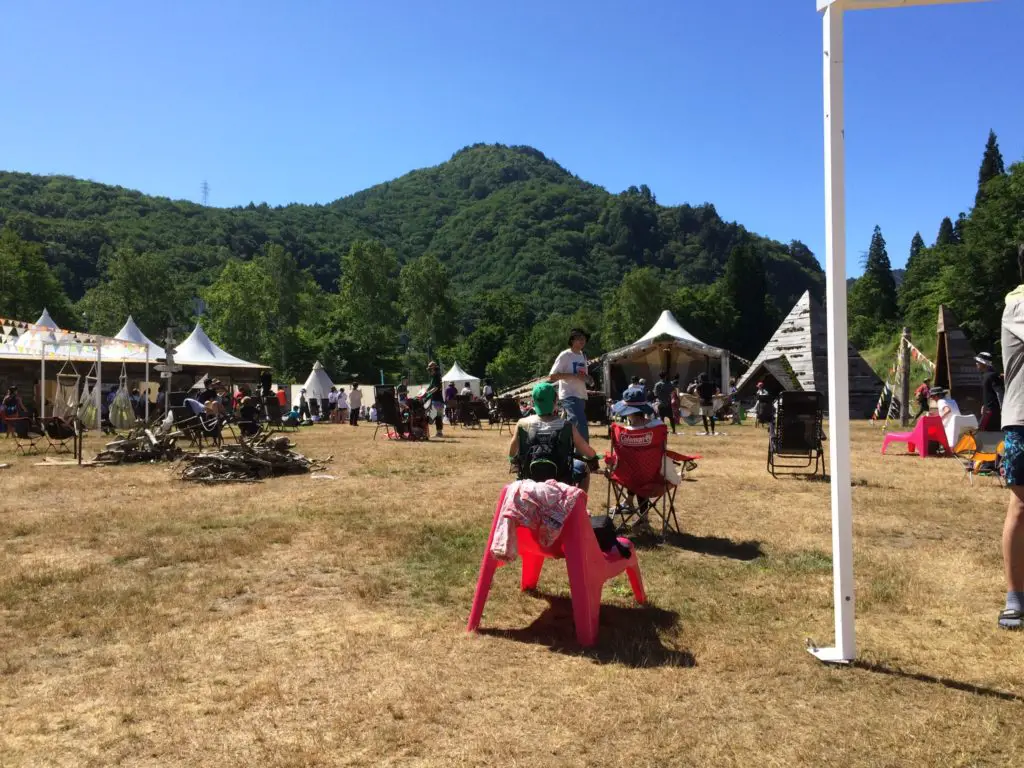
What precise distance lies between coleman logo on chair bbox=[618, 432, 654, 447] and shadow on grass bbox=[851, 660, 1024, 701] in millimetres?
2575

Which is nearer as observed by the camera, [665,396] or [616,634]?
[616,634]

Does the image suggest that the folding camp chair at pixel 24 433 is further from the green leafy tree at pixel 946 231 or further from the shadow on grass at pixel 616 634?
the green leafy tree at pixel 946 231

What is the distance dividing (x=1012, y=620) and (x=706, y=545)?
2177 mm

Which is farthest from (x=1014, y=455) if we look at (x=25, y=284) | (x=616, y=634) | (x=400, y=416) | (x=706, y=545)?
(x=25, y=284)

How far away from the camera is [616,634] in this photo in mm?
3514

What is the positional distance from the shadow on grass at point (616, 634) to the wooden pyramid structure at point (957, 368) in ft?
53.7

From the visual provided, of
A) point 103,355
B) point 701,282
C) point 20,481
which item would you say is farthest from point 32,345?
point 701,282

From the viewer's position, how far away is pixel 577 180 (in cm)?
14800

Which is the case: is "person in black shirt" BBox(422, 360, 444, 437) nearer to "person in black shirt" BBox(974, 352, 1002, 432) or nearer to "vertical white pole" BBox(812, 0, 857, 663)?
"person in black shirt" BBox(974, 352, 1002, 432)

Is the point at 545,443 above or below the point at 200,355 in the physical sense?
below

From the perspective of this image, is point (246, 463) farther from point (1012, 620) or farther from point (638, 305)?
point (638, 305)

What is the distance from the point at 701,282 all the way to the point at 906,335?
92166 mm

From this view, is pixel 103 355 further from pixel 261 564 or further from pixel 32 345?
pixel 261 564

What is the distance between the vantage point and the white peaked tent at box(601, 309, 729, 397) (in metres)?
26.1
